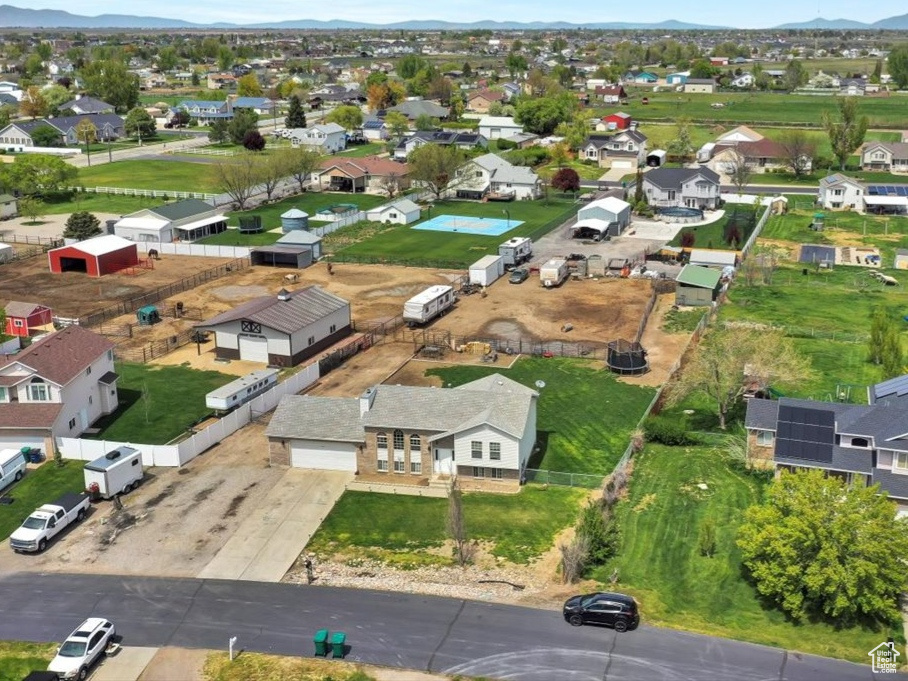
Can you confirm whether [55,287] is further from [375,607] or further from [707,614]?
[707,614]

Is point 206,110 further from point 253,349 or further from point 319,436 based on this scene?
point 319,436

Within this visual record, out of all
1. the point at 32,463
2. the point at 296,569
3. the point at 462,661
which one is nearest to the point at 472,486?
the point at 296,569

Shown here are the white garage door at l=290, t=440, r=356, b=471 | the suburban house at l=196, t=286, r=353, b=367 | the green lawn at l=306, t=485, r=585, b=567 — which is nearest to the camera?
the green lawn at l=306, t=485, r=585, b=567

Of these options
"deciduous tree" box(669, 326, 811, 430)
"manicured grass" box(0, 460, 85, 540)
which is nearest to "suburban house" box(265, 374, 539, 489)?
"manicured grass" box(0, 460, 85, 540)

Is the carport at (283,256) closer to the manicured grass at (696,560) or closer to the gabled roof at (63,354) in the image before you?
the gabled roof at (63,354)

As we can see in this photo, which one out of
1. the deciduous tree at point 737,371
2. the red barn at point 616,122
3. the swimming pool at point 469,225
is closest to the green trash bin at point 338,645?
the deciduous tree at point 737,371

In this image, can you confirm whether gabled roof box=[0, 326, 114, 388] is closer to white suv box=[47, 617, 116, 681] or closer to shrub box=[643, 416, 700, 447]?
white suv box=[47, 617, 116, 681]
